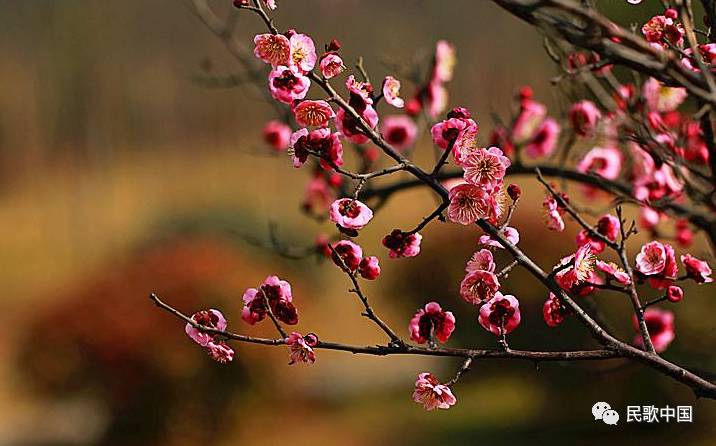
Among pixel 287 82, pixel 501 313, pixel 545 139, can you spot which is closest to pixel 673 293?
pixel 501 313

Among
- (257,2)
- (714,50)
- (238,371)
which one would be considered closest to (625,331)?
(238,371)

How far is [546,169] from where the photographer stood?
1.12m

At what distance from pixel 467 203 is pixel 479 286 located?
0.27 ft

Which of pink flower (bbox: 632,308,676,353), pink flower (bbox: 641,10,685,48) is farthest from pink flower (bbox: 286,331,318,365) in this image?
pink flower (bbox: 632,308,676,353)

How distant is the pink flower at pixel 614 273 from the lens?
729mm

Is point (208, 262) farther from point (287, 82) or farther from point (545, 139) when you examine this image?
point (287, 82)

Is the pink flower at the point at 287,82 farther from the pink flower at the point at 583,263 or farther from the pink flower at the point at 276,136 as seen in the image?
the pink flower at the point at 276,136

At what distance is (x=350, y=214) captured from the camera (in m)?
0.70

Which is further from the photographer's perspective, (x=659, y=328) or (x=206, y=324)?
(x=659, y=328)

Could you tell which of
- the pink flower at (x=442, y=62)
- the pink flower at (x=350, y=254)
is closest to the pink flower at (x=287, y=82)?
the pink flower at (x=350, y=254)

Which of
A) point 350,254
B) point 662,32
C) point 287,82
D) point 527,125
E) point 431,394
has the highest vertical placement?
point 527,125

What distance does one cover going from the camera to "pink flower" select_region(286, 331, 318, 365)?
2.31ft

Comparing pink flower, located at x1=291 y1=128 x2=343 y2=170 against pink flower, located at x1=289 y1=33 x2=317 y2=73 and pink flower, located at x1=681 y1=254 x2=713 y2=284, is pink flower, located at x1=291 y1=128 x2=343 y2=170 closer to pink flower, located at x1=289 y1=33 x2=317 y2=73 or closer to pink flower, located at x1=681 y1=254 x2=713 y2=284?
pink flower, located at x1=289 y1=33 x2=317 y2=73

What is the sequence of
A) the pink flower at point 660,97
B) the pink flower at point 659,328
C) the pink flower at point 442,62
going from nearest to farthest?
the pink flower at point 659,328
the pink flower at point 660,97
the pink flower at point 442,62
